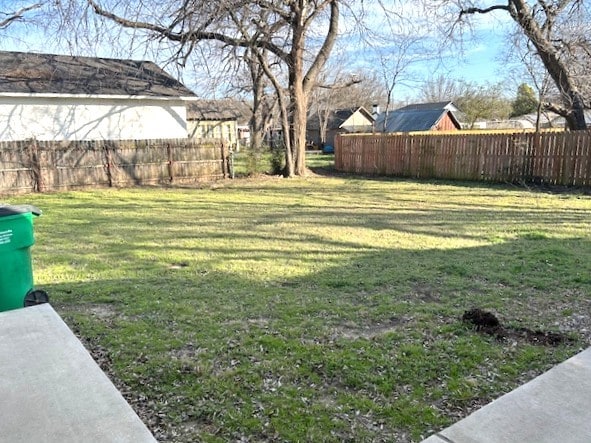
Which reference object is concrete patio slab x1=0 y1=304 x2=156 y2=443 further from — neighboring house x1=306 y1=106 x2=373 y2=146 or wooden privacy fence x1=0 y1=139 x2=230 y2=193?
neighboring house x1=306 y1=106 x2=373 y2=146

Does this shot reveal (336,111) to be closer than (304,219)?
No

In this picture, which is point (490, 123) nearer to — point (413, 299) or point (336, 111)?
point (336, 111)

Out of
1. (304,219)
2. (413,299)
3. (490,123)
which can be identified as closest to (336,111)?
(490,123)

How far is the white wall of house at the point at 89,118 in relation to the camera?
51.8 feet

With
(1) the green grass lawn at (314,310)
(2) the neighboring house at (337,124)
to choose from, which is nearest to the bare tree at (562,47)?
(1) the green grass lawn at (314,310)

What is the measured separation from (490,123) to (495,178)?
30020 millimetres

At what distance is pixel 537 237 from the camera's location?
685cm

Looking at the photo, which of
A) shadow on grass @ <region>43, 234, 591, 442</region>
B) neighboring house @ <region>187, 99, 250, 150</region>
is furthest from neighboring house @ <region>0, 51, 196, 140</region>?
shadow on grass @ <region>43, 234, 591, 442</region>

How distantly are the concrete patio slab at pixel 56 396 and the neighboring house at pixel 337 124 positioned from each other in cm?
4091

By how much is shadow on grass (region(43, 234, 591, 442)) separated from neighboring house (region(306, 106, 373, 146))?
38.3m

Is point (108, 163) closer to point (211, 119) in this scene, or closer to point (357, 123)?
point (211, 119)

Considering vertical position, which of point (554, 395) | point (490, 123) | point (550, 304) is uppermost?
point (490, 123)

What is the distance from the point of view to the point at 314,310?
405 cm

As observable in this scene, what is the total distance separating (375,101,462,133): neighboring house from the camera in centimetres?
3678
